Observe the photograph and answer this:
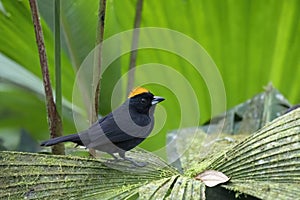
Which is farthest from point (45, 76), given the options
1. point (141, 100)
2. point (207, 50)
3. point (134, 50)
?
point (207, 50)

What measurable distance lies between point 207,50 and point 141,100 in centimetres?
97

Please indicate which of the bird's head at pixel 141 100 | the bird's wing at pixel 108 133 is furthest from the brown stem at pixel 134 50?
the bird's wing at pixel 108 133

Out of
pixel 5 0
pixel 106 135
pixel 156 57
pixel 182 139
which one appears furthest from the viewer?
pixel 156 57

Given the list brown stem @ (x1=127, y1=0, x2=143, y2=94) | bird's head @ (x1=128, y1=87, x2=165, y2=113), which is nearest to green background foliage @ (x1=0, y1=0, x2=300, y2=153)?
brown stem @ (x1=127, y1=0, x2=143, y2=94)

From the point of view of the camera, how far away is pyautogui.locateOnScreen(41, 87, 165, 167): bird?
Answer: 129 centimetres

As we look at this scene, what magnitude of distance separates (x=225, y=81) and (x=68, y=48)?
2.76ft

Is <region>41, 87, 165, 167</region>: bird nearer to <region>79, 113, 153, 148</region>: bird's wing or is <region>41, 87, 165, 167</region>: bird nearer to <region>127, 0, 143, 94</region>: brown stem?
<region>79, 113, 153, 148</region>: bird's wing

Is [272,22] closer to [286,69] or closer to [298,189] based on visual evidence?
[286,69]

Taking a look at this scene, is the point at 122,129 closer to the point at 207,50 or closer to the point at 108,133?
the point at 108,133

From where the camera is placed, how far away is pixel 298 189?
92 cm

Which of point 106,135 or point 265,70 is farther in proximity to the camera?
point 265,70

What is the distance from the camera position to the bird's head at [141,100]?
141 centimetres

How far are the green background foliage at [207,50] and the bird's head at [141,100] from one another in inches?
21.8

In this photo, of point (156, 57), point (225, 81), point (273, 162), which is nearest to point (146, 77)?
point (156, 57)
